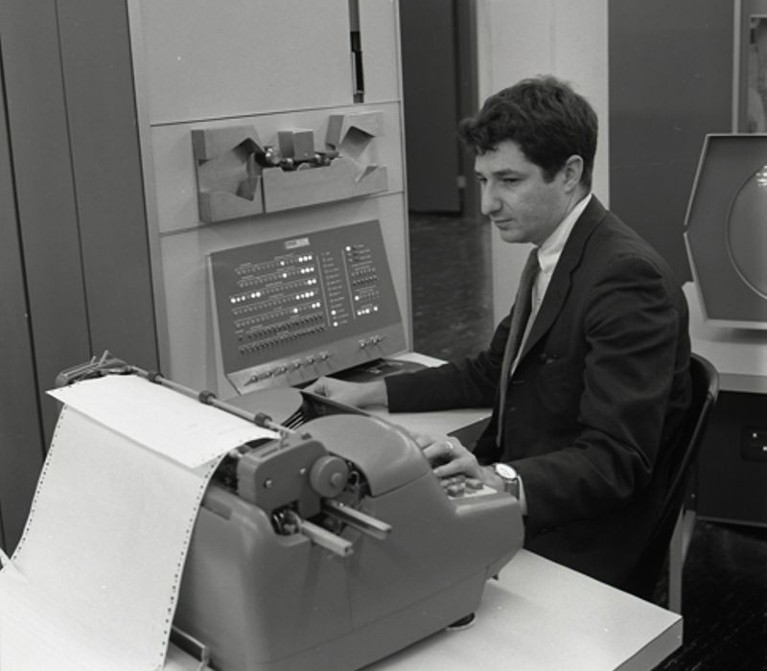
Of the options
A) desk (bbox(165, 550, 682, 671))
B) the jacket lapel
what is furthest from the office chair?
desk (bbox(165, 550, 682, 671))

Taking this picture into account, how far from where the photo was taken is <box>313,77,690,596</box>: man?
165cm

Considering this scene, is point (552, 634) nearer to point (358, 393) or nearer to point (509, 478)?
point (509, 478)

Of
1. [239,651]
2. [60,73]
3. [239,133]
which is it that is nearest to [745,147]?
[239,133]

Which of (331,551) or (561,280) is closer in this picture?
(331,551)

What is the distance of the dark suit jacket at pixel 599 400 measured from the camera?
1.63m

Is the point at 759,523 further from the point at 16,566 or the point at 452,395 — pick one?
the point at 16,566

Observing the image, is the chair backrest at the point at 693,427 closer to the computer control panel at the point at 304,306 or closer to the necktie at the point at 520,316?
the necktie at the point at 520,316

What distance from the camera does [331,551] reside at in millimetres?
1105

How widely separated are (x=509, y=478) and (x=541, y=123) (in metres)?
0.63

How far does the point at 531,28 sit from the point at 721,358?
1.37m

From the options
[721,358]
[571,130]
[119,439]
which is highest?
[571,130]

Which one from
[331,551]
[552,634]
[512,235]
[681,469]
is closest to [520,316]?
[512,235]

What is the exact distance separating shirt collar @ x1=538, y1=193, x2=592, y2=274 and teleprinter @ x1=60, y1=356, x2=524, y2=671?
27.2 inches

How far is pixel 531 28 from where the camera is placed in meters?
3.43
